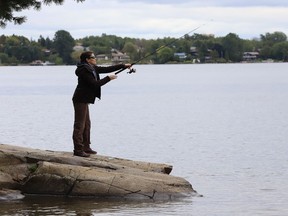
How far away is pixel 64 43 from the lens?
15262cm

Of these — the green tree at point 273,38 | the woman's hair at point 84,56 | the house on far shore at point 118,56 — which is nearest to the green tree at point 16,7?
the woman's hair at point 84,56

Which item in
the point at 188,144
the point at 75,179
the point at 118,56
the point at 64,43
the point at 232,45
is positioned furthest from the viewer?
the point at 232,45

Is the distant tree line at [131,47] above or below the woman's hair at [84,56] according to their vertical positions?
below

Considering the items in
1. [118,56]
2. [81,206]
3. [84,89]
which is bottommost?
[118,56]

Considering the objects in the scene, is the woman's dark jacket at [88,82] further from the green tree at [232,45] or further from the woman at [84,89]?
the green tree at [232,45]

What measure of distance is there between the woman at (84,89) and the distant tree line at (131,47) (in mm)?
115277

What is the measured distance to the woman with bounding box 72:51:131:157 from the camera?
1603cm

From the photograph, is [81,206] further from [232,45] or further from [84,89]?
[232,45]

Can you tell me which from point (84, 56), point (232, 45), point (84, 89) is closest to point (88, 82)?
point (84, 89)

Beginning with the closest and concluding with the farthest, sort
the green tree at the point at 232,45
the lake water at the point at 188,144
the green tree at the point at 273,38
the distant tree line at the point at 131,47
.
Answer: the lake water at the point at 188,144, the distant tree line at the point at 131,47, the green tree at the point at 232,45, the green tree at the point at 273,38

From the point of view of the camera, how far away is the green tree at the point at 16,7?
1609 cm

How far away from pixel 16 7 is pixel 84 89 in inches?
76.0

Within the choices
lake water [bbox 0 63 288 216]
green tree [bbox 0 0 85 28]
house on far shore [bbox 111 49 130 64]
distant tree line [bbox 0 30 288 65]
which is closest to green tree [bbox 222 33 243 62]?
distant tree line [bbox 0 30 288 65]

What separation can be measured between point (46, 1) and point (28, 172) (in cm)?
301
